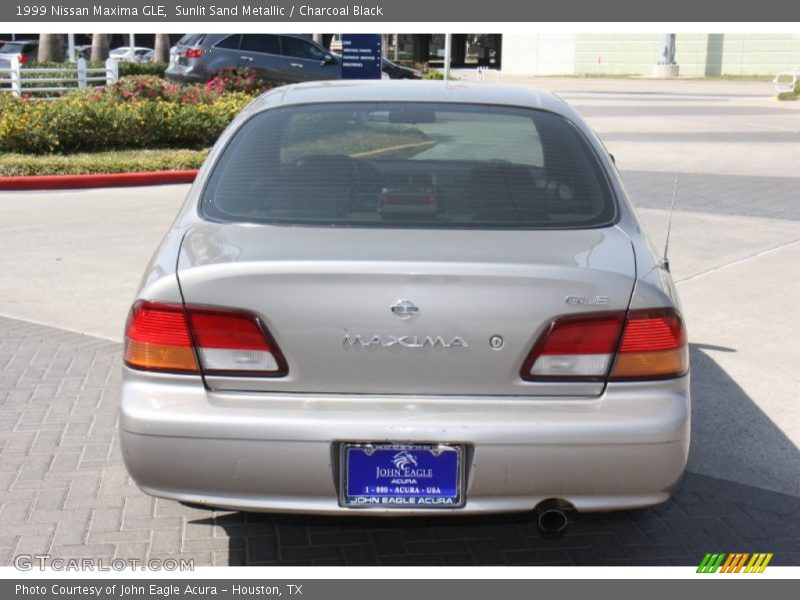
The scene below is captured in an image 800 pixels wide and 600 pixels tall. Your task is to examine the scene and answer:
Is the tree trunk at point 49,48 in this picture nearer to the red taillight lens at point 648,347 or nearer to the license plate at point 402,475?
the license plate at point 402,475

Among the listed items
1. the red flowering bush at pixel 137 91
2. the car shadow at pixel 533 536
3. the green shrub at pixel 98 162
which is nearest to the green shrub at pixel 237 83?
the red flowering bush at pixel 137 91

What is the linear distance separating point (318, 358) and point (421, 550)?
106 cm

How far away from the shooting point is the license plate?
3.25 m

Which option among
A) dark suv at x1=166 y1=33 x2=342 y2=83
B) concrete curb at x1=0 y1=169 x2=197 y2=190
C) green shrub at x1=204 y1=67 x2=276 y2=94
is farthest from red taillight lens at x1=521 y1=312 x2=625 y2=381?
dark suv at x1=166 y1=33 x2=342 y2=83

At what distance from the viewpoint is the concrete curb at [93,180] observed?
1309 centimetres

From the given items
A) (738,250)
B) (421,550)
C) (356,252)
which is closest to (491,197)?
(356,252)

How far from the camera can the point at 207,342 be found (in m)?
3.33

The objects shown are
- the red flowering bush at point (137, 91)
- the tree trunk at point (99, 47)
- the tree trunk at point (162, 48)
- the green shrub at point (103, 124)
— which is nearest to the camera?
the green shrub at point (103, 124)

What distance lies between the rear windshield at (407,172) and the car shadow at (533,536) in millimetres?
1082

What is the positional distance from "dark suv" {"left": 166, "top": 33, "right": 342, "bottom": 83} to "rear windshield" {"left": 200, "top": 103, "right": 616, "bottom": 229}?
1903 centimetres

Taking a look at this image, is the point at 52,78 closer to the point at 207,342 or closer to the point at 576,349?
the point at 207,342

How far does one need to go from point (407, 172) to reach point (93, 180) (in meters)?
10.1

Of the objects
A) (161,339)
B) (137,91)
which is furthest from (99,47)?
(161,339)

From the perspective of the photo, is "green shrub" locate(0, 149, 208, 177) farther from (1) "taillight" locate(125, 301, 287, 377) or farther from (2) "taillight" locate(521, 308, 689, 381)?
(2) "taillight" locate(521, 308, 689, 381)
